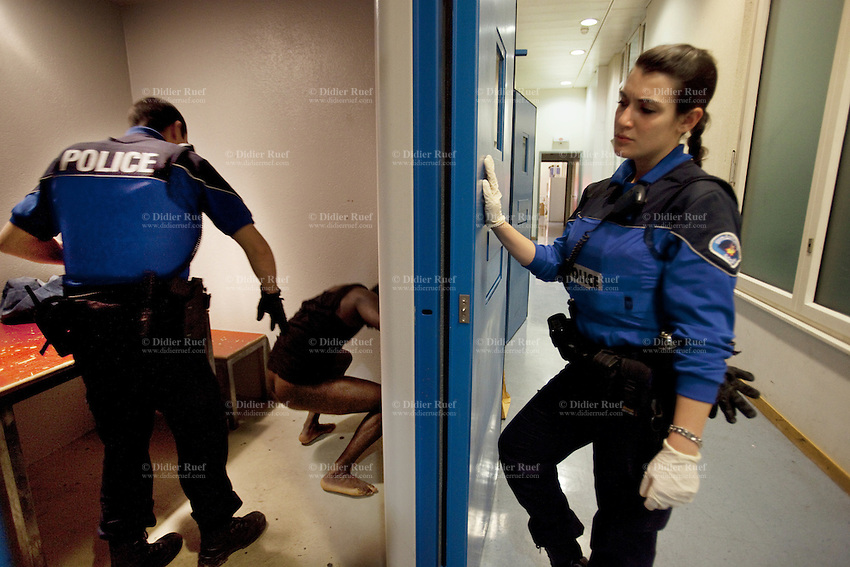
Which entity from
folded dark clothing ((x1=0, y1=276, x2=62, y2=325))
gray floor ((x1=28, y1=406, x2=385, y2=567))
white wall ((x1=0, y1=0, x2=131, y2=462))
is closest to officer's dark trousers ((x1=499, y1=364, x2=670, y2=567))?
gray floor ((x1=28, y1=406, x2=385, y2=567))

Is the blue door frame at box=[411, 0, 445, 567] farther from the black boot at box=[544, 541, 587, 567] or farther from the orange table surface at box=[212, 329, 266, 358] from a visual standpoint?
the orange table surface at box=[212, 329, 266, 358]

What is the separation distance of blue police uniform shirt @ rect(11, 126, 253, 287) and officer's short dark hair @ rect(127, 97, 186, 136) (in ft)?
0.21

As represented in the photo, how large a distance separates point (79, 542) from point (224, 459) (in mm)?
676

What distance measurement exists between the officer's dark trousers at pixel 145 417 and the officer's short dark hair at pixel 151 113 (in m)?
0.72

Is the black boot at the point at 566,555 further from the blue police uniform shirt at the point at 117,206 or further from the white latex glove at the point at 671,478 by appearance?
the blue police uniform shirt at the point at 117,206

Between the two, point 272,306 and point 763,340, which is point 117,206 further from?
point 763,340

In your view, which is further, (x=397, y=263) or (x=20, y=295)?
(x=20, y=295)

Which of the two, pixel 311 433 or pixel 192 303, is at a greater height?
pixel 192 303

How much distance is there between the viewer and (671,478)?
942 mm

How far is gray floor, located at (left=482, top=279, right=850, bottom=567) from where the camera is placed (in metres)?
1.54

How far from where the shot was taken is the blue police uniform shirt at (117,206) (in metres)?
1.27

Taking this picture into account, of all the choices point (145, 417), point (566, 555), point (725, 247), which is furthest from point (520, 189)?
point (145, 417)

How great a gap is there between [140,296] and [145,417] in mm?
478

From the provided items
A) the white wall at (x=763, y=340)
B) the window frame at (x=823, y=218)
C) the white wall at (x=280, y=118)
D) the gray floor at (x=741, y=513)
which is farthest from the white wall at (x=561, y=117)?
the gray floor at (x=741, y=513)
